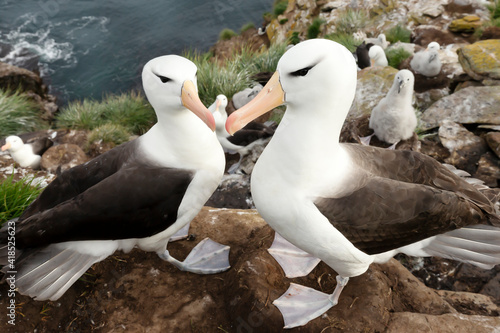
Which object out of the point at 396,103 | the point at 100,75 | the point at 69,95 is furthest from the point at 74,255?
the point at 100,75

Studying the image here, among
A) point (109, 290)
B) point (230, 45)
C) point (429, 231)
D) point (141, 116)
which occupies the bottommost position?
point (230, 45)

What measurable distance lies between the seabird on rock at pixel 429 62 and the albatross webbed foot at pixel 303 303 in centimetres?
648

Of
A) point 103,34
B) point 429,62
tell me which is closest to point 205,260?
point 429,62

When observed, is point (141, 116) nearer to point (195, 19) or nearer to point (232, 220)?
point (232, 220)

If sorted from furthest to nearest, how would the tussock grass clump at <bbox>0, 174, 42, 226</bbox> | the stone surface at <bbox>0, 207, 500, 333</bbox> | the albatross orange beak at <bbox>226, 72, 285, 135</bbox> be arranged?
the tussock grass clump at <bbox>0, 174, 42, 226</bbox> → the stone surface at <bbox>0, 207, 500, 333</bbox> → the albatross orange beak at <bbox>226, 72, 285, 135</bbox>

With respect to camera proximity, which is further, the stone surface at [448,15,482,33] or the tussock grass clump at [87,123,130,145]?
the stone surface at [448,15,482,33]

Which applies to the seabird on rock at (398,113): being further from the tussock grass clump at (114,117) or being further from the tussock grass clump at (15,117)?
the tussock grass clump at (15,117)

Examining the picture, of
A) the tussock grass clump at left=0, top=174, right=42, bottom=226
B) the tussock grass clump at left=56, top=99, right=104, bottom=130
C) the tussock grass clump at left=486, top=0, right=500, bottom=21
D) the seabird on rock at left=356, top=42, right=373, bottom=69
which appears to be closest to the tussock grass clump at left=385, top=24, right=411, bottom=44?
the tussock grass clump at left=486, top=0, right=500, bottom=21

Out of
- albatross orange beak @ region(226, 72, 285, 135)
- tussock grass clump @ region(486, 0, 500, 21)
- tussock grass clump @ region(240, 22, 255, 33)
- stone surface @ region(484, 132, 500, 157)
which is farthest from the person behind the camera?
tussock grass clump @ region(240, 22, 255, 33)

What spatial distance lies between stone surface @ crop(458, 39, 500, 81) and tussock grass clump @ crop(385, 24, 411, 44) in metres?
4.81

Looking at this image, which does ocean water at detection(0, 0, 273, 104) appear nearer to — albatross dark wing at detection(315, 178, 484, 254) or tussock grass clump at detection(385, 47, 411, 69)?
tussock grass clump at detection(385, 47, 411, 69)

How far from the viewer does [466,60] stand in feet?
24.6

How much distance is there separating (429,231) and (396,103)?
3.16 m

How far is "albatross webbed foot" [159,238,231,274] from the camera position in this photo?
327 centimetres
